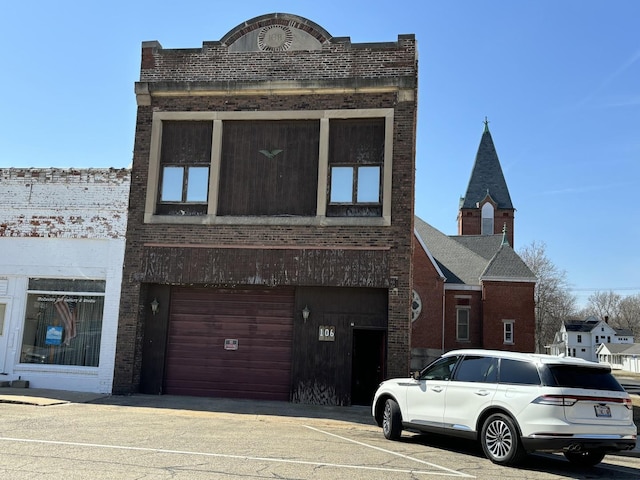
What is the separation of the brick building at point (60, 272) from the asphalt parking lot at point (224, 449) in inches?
118

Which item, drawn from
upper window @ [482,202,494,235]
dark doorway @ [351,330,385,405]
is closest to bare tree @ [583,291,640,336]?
upper window @ [482,202,494,235]

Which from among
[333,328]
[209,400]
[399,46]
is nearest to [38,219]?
[209,400]

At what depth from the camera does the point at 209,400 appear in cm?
1552

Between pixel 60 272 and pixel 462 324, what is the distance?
77.2ft

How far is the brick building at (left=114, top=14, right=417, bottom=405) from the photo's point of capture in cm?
1580

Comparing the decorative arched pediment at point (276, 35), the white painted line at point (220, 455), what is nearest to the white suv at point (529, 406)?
the white painted line at point (220, 455)

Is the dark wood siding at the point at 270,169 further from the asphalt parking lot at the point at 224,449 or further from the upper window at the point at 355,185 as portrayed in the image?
the asphalt parking lot at the point at 224,449

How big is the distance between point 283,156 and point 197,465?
10.3 metres

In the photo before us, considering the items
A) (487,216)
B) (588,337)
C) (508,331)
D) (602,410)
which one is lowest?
(602,410)

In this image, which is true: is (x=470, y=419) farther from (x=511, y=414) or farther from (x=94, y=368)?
(x=94, y=368)

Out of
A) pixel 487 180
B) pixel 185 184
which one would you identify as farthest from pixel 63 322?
pixel 487 180

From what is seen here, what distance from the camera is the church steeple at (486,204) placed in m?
60.8

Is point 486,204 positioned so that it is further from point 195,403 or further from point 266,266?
point 195,403

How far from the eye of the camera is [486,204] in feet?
201
